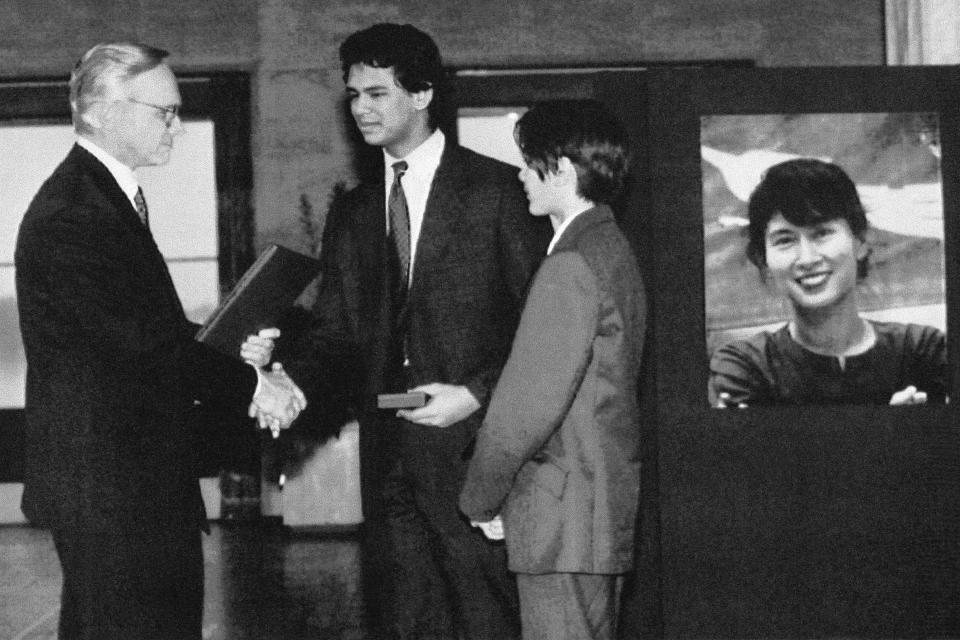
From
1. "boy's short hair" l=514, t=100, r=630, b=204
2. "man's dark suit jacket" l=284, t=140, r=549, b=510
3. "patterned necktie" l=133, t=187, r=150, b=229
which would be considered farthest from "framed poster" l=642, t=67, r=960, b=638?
"patterned necktie" l=133, t=187, r=150, b=229

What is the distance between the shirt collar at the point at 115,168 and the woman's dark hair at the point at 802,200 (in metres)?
1.92

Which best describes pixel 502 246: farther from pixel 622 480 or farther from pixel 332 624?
pixel 332 624

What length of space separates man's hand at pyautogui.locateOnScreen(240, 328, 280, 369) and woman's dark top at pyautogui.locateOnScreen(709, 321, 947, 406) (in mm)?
1367

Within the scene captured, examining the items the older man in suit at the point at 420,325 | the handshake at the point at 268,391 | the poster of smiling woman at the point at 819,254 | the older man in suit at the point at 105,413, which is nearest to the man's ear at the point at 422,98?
the older man in suit at the point at 420,325

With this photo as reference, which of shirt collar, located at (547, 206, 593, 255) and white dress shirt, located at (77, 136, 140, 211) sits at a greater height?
white dress shirt, located at (77, 136, 140, 211)

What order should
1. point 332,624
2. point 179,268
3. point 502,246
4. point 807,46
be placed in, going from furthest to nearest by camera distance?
1. point 179,268
2. point 807,46
3. point 332,624
4. point 502,246

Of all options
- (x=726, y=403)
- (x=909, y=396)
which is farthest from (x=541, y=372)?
(x=909, y=396)

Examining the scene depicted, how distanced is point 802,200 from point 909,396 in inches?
24.1

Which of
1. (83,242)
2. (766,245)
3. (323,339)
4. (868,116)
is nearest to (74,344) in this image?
(83,242)

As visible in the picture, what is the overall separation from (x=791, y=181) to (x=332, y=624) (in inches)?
82.6

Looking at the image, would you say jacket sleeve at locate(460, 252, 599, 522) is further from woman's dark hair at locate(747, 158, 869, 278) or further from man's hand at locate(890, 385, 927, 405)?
man's hand at locate(890, 385, 927, 405)

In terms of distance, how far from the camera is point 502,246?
134 inches

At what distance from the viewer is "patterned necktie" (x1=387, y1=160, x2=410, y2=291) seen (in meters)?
3.44

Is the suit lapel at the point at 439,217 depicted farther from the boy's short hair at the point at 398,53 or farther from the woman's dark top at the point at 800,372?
the woman's dark top at the point at 800,372
